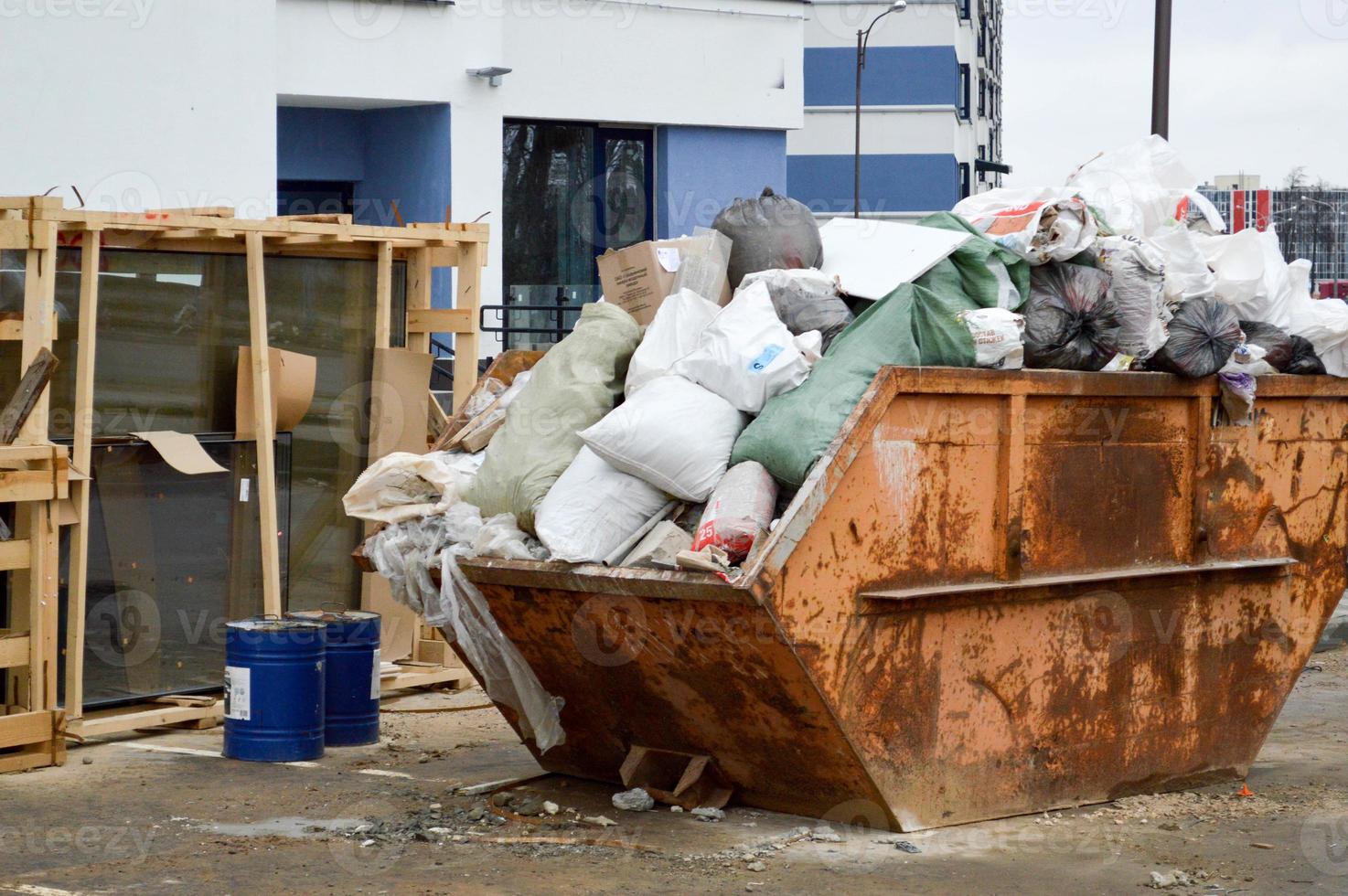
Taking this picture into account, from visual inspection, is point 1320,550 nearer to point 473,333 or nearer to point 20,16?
point 473,333

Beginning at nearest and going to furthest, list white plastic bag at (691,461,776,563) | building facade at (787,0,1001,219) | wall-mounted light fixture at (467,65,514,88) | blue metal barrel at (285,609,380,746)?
white plastic bag at (691,461,776,563) < blue metal barrel at (285,609,380,746) < wall-mounted light fixture at (467,65,514,88) < building facade at (787,0,1001,219)

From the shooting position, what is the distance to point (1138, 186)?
6.72 metres

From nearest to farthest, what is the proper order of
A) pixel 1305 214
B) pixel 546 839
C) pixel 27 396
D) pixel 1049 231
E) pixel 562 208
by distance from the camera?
pixel 546 839
pixel 1049 231
pixel 27 396
pixel 562 208
pixel 1305 214

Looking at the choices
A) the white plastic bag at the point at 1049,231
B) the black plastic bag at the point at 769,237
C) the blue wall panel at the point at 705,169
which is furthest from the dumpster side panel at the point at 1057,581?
the blue wall panel at the point at 705,169

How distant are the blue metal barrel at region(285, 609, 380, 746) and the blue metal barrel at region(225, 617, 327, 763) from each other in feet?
0.99

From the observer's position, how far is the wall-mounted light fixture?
14367 millimetres

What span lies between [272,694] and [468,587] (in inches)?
65.2

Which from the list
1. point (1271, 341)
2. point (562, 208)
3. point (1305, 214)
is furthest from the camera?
point (1305, 214)

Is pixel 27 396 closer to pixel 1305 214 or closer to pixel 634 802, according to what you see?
pixel 634 802

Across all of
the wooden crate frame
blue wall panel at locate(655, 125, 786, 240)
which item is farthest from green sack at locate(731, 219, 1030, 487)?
blue wall panel at locate(655, 125, 786, 240)

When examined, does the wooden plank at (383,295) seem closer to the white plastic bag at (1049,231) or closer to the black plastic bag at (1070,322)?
the white plastic bag at (1049,231)

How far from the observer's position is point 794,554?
471 cm

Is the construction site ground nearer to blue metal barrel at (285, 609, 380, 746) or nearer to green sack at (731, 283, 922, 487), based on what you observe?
blue metal barrel at (285, 609, 380, 746)

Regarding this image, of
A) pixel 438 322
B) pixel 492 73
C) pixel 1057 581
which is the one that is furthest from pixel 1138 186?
pixel 492 73
